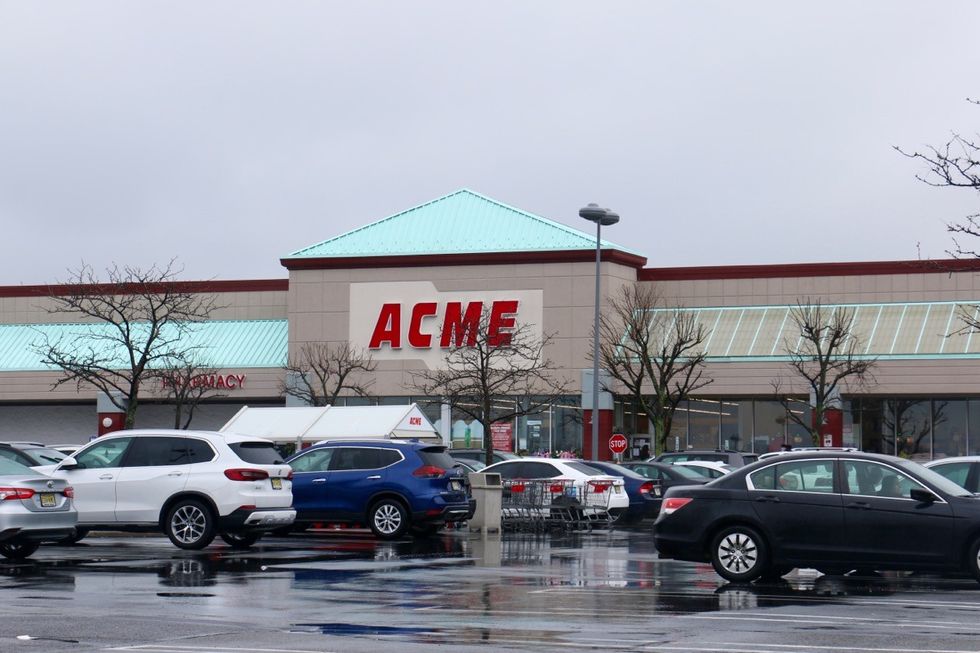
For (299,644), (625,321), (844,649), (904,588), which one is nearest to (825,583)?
(904,588)

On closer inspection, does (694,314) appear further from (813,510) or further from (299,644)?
(299,644)

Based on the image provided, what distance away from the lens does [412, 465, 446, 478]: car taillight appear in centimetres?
2591

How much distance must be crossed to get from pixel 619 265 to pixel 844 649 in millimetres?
44849

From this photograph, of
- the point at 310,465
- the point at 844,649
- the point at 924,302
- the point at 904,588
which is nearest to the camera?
the point at 844,649

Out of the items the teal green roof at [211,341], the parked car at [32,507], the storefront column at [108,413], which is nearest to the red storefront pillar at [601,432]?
the teal green roof at [211,341]

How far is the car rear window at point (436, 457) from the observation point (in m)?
26.2

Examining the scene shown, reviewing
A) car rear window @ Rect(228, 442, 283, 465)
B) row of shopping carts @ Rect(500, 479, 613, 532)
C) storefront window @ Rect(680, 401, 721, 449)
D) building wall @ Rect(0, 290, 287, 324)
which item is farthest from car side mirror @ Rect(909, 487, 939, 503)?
building wall @ Rect(0, 290, 287, 324)

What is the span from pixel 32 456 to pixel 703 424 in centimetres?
3344

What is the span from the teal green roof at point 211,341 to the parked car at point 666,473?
26.6 m

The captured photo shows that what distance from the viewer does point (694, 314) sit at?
180 ft

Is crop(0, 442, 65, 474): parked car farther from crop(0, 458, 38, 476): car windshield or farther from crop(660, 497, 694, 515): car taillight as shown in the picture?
crop(660, 497, 694, 515): car taillight

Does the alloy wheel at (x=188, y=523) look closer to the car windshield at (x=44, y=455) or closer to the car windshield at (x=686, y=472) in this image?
the car windshield at (x=44, y=455)

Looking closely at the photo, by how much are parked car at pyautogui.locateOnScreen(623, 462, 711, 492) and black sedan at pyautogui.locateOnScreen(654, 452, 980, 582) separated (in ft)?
47.8

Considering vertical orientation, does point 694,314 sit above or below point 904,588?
above
